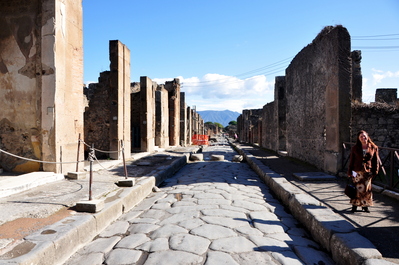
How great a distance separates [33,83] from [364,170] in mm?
6365

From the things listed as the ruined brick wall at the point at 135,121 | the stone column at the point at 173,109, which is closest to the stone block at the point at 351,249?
the ruined brick wall at the point at 135,121

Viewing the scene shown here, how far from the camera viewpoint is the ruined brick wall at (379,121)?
7930mm

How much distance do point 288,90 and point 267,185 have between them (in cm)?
695

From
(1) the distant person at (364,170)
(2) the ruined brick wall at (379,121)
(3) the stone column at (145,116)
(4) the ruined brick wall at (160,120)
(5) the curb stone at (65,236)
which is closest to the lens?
(5) the curb stone at (65,236)

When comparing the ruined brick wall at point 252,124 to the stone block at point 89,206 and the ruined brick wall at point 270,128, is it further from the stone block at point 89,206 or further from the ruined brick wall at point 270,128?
the stone block at point 89,206

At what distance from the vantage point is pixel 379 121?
8016mm

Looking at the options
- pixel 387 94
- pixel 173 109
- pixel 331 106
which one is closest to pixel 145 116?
pixel 173 109

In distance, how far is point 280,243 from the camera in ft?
10.4

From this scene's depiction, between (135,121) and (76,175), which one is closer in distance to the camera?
(76,175)

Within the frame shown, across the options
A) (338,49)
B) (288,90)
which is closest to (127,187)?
(338,49)

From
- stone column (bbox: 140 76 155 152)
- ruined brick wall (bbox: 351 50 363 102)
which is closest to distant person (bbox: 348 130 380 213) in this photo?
ruined brick wall (bbox: 351 50 363 102)

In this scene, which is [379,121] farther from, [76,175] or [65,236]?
[65,236]

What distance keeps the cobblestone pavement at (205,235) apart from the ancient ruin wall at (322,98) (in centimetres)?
336

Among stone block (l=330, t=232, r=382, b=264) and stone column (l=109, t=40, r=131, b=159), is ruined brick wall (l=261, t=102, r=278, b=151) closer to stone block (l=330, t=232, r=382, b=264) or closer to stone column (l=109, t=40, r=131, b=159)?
stone column (l=109, t=40, r=131, b=159)
